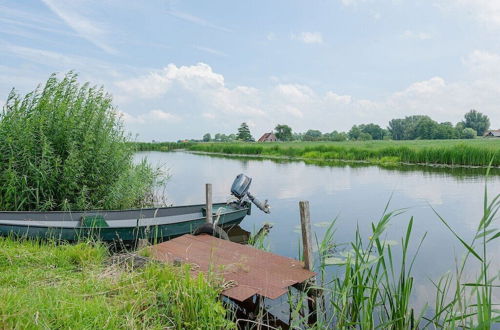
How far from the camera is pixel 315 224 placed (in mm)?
10047

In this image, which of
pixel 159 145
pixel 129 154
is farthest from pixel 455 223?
pixel 159 145

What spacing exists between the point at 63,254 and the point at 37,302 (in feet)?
6.51

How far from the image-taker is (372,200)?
530 inches

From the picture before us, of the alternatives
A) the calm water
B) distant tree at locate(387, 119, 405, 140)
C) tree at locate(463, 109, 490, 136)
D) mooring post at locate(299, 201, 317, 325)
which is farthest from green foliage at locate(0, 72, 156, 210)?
tree at locate(463, 109, 490, 136)

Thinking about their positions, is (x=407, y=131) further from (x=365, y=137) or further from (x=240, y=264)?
(x=240, y=264)

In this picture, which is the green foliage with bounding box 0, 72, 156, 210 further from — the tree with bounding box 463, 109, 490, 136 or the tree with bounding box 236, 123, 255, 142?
the tree with bounding box 463, 109, 490, 136

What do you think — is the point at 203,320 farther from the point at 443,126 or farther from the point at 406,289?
the point at 443,126

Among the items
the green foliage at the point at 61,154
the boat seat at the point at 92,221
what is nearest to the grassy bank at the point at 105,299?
the boat seat at the point at 92,221

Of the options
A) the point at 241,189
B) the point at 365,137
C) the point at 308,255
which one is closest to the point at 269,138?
the point at 365,137

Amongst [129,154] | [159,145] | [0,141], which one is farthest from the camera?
[159,145]

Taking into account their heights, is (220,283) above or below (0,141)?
below

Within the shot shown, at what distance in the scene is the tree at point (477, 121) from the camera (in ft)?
308

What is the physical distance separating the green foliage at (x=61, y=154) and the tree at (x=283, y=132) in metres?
75.4

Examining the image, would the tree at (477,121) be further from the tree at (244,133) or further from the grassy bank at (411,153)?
the grassy bank at (411,153)
